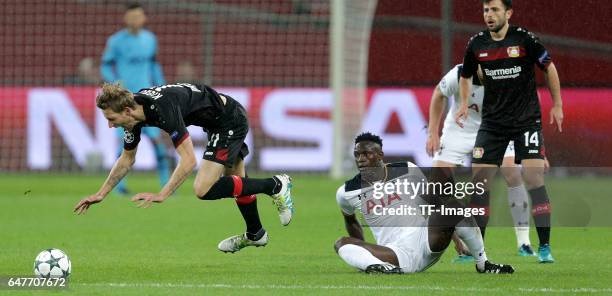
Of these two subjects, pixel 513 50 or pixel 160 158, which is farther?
pixel 160 158

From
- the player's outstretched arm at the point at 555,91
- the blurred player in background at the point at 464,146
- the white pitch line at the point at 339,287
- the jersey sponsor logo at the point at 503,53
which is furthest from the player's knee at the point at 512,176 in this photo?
the white pitch line at the point at 339,287

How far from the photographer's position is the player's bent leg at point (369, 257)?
8383 millimetres

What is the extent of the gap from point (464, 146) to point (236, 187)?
2388 millimetres

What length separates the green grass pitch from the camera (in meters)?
7.83

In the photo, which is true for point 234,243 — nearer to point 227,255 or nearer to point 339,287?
point 227,255

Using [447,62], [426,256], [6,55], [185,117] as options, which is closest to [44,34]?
[6,55]

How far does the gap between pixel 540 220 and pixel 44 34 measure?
15.0m

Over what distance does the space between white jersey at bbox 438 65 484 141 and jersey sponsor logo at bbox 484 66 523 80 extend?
674 millimetres

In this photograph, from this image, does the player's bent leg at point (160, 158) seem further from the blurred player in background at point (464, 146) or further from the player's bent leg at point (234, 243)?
the player's bent leg at point (234, 243)

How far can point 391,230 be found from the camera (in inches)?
340

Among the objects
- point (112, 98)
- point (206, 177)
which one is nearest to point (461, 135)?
point (206, 177)

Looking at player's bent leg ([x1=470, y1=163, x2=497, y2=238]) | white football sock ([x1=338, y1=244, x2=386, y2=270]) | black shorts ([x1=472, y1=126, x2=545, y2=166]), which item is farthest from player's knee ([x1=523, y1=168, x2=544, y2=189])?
white football sock ([x1=338, y1=244, x2=386, y2=270])

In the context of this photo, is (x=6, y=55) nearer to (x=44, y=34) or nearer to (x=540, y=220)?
(x=44, y=34)

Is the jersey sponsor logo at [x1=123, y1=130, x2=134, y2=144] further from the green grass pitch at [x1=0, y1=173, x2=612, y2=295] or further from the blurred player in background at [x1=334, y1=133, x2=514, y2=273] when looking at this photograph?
the blurred player in background at [x1=334, y1=133, x2=514, y2=273]
